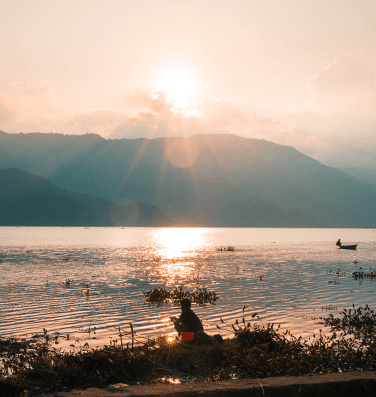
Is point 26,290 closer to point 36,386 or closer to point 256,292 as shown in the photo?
point 256,292

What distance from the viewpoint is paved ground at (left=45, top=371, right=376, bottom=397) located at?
256 inches

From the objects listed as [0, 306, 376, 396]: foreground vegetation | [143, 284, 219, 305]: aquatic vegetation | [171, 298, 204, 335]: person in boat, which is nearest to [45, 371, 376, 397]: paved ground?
[0, 306, 376, 396]: foreground vegetation

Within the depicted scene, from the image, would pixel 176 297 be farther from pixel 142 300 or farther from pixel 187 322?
pixel 187 322

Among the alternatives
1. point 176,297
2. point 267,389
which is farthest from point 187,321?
point 176,297

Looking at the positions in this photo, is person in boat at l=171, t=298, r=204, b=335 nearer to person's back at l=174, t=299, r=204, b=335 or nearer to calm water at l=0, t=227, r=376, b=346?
person's back at l=174, t=299, r=204, b=335

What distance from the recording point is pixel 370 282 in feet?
102

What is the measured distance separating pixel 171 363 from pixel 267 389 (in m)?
4.27

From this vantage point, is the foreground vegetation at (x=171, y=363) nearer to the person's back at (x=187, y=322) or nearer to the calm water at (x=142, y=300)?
the person's back at (x=187, y=322)

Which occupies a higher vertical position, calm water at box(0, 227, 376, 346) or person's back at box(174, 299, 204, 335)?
person's back at box(174, 299, 204, 335)

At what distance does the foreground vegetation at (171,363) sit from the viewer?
8.40 m

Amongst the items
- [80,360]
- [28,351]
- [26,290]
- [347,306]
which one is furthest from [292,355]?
[26,290]

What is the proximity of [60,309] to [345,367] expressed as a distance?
15257 millimetres

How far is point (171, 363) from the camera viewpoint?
10.3 meters

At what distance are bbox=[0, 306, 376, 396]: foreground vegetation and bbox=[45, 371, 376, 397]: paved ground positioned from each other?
5.36 feet
